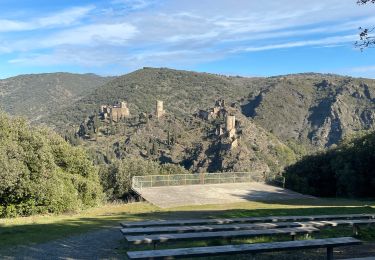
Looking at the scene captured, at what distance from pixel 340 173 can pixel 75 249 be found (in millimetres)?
29689

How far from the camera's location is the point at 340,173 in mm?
34625

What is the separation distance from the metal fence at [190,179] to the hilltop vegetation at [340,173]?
502cm

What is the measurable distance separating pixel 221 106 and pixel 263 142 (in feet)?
120

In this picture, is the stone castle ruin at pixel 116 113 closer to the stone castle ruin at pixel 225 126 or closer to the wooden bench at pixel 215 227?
the stone castle ruin at pixel 225 126

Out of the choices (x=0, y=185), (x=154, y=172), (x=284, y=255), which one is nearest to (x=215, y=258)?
(x=284, y=255)

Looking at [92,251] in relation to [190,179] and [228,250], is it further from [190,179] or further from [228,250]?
[190,179]

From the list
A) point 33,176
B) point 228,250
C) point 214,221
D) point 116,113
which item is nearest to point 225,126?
point 116,113

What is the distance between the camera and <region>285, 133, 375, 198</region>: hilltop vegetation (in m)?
32.6

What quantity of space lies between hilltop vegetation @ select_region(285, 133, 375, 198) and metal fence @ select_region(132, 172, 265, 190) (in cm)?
502

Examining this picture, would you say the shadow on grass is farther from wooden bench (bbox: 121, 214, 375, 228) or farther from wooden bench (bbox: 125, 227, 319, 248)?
wooden bench (bbox: 125, 227, 319, 248)

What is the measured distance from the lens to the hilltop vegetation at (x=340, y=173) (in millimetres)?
32594

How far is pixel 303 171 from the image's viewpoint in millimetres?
41656

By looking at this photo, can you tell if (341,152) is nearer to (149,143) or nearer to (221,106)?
(149,143)

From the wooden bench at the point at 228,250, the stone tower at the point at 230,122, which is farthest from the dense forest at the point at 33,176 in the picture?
the stone tower at the point at 230,122
